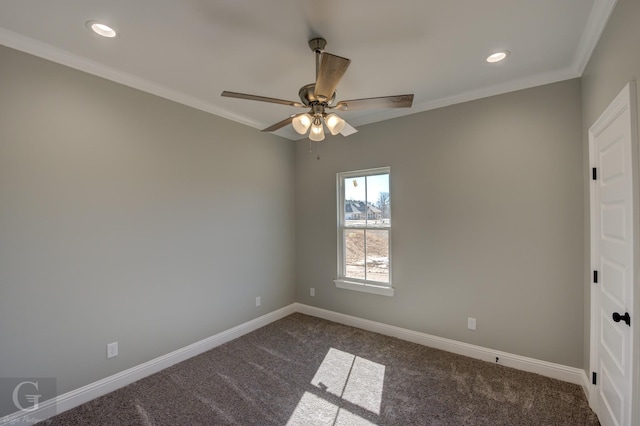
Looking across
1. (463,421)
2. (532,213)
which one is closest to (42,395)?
(463,421)

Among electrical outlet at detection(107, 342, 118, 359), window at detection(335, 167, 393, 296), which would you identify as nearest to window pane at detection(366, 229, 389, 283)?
window at detection(335, 167, 393, 296)

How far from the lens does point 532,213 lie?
8.52ft

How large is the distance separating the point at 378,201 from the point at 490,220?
1.27 m

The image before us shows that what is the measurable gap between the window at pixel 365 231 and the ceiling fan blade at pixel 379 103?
1500 mm

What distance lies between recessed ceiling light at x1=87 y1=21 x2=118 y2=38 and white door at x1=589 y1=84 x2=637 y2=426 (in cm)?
311

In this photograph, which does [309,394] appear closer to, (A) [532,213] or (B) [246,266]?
(B) [246,266]

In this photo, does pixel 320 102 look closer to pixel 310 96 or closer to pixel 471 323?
pixel 310 96

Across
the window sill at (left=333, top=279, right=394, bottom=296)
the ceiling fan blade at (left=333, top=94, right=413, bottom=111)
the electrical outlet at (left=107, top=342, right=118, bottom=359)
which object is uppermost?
the ceiling fan blade at (left=333, top=94, right=413, bottom=111)

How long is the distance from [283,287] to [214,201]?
168cm

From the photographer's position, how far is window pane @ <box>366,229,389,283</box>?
3.53 meters

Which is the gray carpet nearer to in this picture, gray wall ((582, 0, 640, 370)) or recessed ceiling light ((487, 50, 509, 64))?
gray wall ((582, 0, 640, 370))

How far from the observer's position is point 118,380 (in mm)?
2408

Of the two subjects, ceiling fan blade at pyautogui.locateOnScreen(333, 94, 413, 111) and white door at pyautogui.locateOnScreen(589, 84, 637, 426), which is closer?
white door at pyautogui.locateOnScreen(589, 84, 637, 426)

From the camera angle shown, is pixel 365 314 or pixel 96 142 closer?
pixel 96 142
